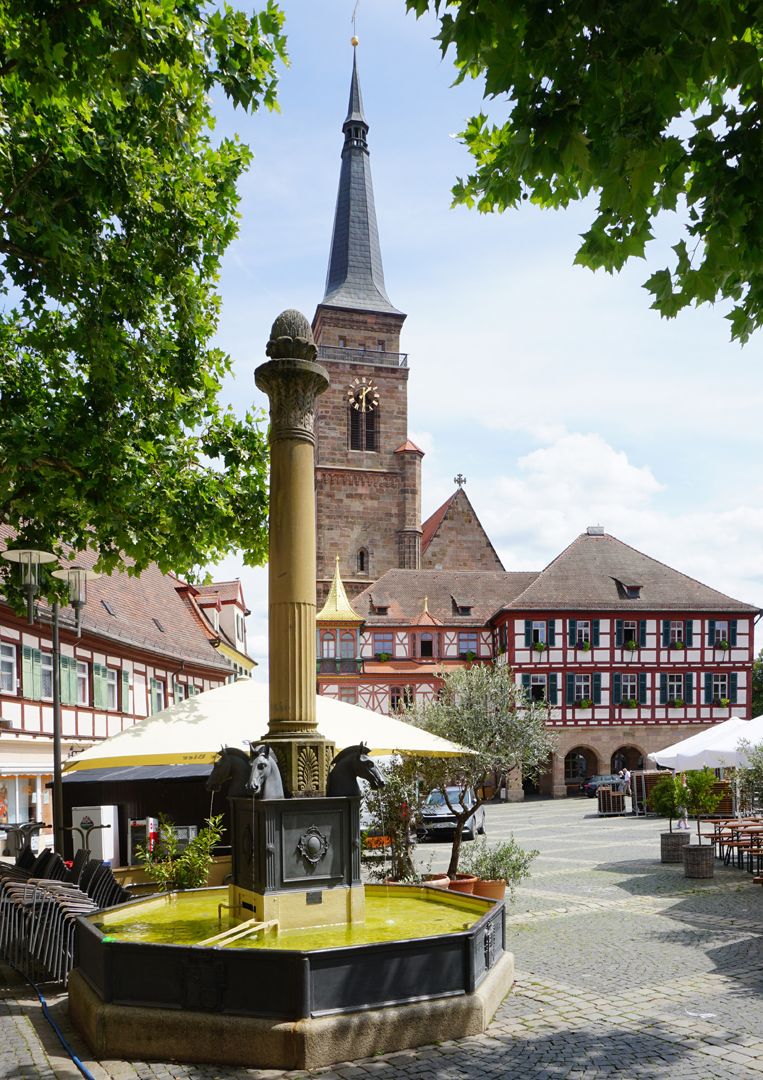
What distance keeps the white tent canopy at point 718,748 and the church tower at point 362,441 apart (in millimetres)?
38163

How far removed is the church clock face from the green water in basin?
173 feet

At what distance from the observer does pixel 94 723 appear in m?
28.8

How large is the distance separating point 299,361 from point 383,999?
5553mm

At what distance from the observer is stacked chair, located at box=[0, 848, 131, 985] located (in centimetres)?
882

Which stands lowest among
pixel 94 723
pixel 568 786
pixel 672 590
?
pixel 568 786

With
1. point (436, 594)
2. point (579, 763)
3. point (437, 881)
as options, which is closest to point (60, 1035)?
point (437, 881)

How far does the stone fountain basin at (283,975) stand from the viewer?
6523 mm

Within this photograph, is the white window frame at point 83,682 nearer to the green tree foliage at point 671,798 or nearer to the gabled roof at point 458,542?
the green tree foliage at point 671,798

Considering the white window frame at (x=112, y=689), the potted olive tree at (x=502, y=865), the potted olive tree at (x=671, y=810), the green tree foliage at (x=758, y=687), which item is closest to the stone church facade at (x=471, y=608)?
the white window frame at (x=112, y=689)

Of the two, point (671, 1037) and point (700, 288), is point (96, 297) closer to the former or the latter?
point (700, 288)

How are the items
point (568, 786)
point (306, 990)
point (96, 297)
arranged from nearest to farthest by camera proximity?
point (306, 990) < point (96, 297) < point (568, 786)

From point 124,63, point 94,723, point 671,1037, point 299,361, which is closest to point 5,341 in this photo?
point 299,361

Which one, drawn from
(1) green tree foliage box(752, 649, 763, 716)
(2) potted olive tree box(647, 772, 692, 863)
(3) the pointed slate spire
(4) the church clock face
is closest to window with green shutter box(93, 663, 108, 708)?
(2) potted olive tree box(647, 772, 692, 863)

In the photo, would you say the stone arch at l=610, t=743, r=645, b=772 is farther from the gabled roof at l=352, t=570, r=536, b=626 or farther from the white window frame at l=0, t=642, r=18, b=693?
the white window frame at l=0, t=642, r=18, b=693
